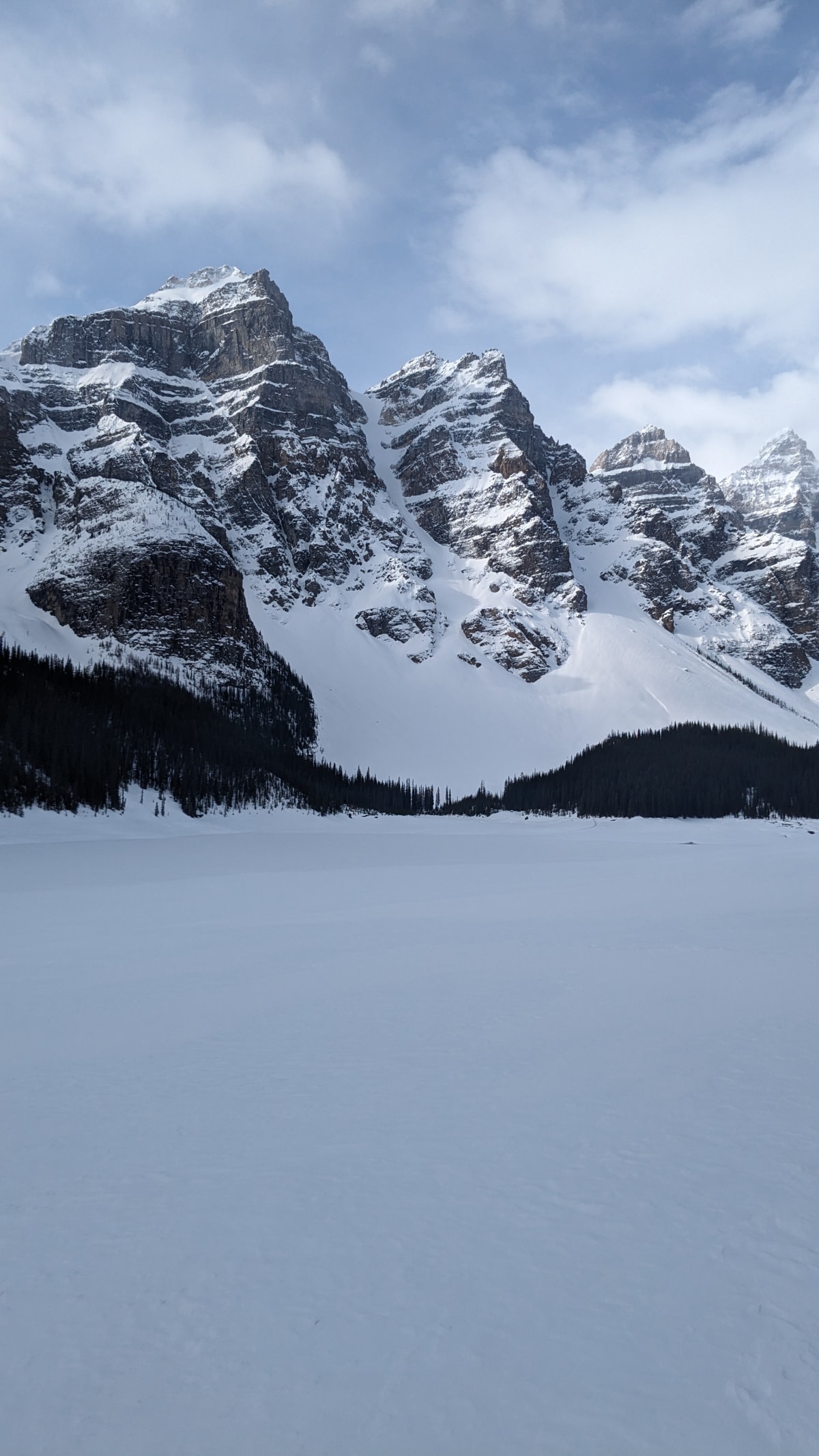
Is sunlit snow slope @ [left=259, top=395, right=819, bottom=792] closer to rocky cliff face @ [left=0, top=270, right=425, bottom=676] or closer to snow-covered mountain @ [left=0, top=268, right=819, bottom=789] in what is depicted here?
snow-covered mountain @ [left=0, top=268, right=819, bottom=789]

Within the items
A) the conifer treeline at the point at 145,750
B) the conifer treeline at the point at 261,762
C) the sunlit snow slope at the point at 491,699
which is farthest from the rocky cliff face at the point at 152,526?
the sunlit snow slope at the point at 491,699

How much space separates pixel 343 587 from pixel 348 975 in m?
185

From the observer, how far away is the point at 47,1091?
673cm

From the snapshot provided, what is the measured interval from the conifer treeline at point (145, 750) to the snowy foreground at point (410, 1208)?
48.3 meters

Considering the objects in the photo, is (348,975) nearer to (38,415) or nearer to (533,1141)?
(533,1141)

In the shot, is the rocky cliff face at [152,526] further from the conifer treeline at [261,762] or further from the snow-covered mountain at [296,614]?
the conifer treeline at [261,762]

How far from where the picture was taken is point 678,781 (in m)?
99.6

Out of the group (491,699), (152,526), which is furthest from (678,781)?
(152,526)

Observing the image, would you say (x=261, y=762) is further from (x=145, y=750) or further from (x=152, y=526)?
(x=152, y=526)

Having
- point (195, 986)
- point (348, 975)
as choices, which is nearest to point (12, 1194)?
point (195, 986)

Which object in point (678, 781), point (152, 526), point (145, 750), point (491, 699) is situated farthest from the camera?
point (491, 699)

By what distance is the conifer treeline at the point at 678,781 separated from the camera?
304 feet

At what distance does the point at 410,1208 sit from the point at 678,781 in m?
102

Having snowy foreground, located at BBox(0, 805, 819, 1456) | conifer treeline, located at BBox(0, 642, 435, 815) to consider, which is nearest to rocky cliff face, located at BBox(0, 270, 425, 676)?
conifer treeline, located at BBox(0, 642, 435, 815)
